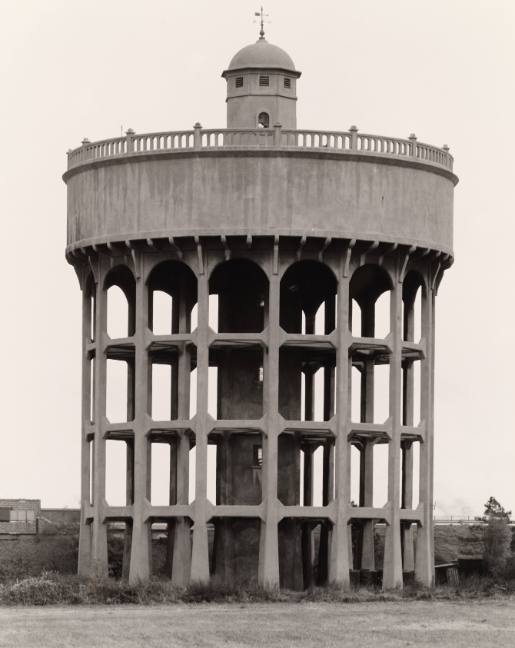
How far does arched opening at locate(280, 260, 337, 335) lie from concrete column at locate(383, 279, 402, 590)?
2.58 meters

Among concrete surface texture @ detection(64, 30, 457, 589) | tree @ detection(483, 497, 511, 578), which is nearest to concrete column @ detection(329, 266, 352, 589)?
concrete surface texture @ detection(64, 30, 457, 589)

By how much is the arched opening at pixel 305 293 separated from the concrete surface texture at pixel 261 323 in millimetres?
69

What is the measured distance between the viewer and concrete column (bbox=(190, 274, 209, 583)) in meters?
61.0

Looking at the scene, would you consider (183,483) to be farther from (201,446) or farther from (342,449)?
(342,449)

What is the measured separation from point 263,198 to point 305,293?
638 cm

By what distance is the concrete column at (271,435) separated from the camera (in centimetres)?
6088

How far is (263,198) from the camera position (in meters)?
61.3

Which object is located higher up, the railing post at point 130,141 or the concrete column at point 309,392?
the railing post at point 130,141

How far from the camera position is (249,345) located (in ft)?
205

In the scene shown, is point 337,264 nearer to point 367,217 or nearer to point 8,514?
point 367,217

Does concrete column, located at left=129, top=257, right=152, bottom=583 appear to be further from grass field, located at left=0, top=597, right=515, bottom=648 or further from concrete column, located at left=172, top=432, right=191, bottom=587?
grass field, located at left=0, top=597, right=515, bottom=648

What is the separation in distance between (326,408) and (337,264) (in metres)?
6.11

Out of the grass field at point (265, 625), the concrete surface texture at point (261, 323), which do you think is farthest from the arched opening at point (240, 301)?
the grass field at point (265, 625)

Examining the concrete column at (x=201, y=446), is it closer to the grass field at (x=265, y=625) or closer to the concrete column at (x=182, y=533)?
the concrete column at (x=182, y=533)
